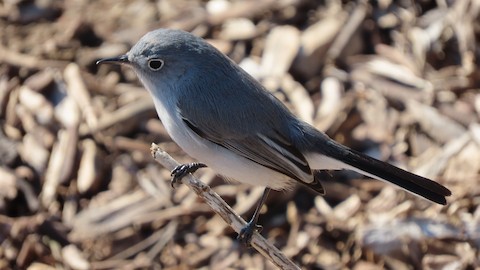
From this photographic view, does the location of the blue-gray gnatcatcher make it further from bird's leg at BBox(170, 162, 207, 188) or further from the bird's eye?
bird's leg at BBox(170, 162, 207, 188)

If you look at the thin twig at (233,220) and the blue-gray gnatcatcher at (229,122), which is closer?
the thin twig at (233,220)

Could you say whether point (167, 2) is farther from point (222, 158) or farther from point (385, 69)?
point (222, 158)

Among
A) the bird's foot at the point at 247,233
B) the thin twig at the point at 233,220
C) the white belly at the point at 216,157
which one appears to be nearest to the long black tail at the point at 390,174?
the white belly at the point at 216,157

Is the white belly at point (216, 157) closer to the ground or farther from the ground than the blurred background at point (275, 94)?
farther from the ground

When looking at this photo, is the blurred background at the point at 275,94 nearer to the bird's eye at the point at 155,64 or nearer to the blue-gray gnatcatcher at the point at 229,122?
the blue-gray gnatcatcher at the point at 229,122

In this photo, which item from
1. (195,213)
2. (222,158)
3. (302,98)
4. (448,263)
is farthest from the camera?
(302,98)

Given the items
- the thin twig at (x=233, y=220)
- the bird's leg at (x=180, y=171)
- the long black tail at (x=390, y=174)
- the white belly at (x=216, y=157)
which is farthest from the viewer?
the bird's leg at (x=180, y=171)

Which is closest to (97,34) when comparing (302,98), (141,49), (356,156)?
(302,98)
